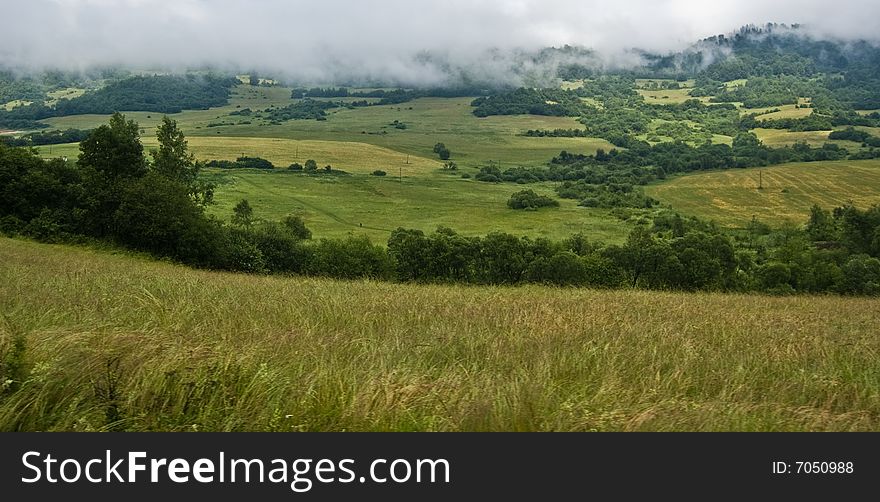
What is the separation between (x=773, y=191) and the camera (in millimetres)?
134125

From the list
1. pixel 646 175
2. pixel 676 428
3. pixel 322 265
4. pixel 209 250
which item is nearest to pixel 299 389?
pixel 676 428

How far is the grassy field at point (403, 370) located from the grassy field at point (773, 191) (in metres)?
113

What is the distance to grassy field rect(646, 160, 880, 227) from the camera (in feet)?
387

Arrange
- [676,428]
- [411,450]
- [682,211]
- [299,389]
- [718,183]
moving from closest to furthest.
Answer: [411,450] < [676,428] < [299,389] < [682,211] < [718,183]

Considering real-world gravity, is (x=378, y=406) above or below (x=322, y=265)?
above

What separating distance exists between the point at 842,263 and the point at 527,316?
7910cm

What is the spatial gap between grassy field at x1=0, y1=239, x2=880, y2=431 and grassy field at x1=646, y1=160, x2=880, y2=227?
11342 cm

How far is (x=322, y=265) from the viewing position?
59844mm

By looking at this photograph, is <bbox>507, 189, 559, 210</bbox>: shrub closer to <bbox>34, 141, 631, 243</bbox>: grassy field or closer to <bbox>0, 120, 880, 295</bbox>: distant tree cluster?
<bbox>34, 141, 631, 243</bbox>: grassy field

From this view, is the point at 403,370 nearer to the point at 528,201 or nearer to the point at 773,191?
the point at 528,201

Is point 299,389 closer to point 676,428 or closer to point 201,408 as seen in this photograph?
point 201,408

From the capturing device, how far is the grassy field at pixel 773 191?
118 meters

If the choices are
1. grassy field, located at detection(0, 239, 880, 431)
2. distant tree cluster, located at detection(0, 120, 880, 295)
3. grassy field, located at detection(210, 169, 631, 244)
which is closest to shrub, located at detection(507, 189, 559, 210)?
grassy field, located at detection(210, 169, 631, 244)

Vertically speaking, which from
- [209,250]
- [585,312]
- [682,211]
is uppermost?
[585,312]
